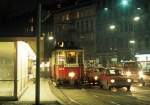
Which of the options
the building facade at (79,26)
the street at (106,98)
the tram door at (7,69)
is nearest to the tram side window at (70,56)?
the street at (106,98)

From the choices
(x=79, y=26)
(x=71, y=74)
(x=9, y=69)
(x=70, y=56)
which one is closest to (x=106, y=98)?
(x=9, y=69)

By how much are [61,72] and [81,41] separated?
73.5 m

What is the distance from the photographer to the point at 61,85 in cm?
4553

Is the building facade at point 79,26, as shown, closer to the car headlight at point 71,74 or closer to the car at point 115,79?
the car headlight at point 71,74

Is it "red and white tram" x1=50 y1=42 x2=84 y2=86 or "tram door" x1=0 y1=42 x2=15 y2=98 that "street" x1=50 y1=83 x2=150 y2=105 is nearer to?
"tram door" x1=0 y1=42 x2=15 y2=98

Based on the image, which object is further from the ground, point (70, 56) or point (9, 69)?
point (70, 56)

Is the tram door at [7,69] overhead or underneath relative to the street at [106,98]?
overhead

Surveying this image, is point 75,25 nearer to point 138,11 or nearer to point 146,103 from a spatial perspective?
point 138,11

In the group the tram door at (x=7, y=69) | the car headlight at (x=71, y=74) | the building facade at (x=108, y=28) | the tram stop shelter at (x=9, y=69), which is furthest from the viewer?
the building facade at (x=108, y=28)

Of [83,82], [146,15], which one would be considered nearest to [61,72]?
[83,82]

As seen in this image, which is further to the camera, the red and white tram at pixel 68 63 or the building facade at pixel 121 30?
the building facade at pixel 121 30

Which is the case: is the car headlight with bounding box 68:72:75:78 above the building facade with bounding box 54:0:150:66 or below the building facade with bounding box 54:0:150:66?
below

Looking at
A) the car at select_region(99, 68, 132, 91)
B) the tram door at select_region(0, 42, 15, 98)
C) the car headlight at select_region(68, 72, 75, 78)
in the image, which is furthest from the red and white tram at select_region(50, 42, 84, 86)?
the tram door at select_region(0, 42, 15, 98)

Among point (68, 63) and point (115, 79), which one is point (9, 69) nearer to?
point (115, 79)
